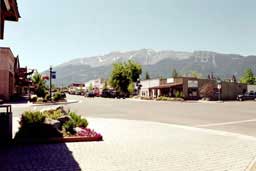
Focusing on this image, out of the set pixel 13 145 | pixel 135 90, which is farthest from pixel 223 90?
pixel 13 145

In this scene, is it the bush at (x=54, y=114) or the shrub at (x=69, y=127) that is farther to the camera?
the bush at (x=54, y=114)

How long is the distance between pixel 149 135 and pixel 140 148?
3057mm

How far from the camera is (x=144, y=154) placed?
9445mm

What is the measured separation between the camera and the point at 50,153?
9.46 m

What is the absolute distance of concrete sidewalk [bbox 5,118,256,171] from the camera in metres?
8.01

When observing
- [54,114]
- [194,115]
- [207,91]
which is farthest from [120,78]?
[54,114]

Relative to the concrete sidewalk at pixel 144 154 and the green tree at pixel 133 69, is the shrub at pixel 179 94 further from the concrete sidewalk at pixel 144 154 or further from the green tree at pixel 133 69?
the concrete sidewalk at pixel 144 154

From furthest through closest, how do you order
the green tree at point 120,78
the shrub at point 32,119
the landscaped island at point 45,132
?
the green tree at point 120,78 → the shrub at point 32,119 → the landscaped island at point 45,132

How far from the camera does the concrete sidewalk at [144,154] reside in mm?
8008

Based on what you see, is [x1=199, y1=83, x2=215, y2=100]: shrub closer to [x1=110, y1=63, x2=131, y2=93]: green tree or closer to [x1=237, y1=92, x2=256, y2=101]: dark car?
[x1=237, y1=92, x2=256, y2=101]: dark car

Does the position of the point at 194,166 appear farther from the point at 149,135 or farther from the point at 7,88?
the point at 7,88

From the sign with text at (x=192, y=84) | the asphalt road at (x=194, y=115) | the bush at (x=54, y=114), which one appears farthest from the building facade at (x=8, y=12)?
the sign with text at (x=192, y=84)

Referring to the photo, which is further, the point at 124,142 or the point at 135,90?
the point at 135,90

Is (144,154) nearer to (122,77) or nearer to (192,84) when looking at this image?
(192,84)
